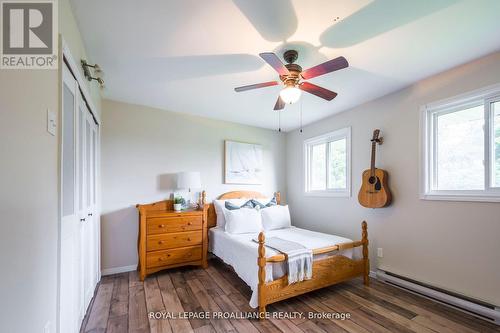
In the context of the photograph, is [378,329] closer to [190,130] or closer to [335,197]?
[335,197]

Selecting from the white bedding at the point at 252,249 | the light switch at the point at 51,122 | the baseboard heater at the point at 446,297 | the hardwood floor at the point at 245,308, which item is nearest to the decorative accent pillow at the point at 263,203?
the white bedding at the point at 252,249

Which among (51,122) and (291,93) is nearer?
(51,122)

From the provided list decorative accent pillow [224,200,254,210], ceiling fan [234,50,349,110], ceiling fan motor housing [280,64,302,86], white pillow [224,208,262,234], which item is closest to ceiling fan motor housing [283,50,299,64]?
ceiling fan [234,50,349,110]

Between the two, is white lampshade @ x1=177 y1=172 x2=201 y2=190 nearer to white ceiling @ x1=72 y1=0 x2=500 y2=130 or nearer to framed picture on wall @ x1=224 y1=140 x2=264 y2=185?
framed picture on wall @ x1=224 y1=140 x2=264 y2=185

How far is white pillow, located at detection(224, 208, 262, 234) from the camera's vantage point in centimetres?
325

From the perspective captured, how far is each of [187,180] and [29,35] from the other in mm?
2394

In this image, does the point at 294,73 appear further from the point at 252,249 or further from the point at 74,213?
the point at 74,213

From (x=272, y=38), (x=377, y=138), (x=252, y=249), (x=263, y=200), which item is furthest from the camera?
(x=263, y=200)

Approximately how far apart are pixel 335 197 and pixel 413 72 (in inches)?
76.8

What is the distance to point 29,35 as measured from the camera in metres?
1.17

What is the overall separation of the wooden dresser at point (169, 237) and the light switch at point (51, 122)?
77.7 inches

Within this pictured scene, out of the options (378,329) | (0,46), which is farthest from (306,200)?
(0,46)

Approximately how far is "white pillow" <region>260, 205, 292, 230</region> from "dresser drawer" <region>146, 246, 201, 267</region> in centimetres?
108

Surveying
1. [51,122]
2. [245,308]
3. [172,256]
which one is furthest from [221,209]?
[51,122]
